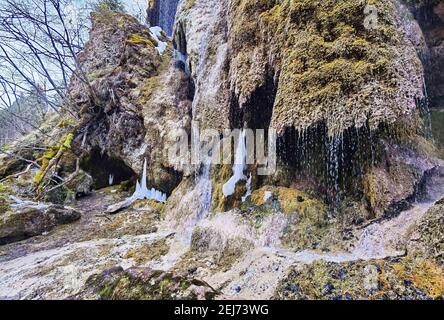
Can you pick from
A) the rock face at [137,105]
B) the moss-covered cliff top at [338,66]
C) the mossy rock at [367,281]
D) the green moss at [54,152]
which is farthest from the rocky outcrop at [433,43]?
the green moss at [54,152]

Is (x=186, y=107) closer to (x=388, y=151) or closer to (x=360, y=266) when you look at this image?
(x=388, y=151)

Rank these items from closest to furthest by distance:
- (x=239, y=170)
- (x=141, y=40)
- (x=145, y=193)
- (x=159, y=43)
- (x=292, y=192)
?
(x=292, y=192)
(x=239, y=170)
(x=145, y=193)
(x=141, y=40)
(x=159, y=43)

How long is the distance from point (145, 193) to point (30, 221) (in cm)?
379

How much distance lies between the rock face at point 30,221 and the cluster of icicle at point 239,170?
5.76 meters

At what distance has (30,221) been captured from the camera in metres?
8.23

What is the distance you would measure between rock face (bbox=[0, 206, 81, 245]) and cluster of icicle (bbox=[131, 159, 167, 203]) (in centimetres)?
242

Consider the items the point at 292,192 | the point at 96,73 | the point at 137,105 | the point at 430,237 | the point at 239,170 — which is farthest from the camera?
the point at 96,73

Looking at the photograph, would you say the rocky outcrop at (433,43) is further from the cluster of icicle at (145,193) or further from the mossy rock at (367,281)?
the cluster of icicle at (145,193)

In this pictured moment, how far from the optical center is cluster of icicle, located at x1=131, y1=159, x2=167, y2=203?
10195mm

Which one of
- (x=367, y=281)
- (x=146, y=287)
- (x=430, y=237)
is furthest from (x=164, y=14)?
(x=367, y=281)

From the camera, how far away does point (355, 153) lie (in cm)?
516

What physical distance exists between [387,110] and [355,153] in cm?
94

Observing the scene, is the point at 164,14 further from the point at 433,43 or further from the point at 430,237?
the point at 430,237

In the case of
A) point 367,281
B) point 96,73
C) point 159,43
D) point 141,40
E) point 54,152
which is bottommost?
point 367,281
